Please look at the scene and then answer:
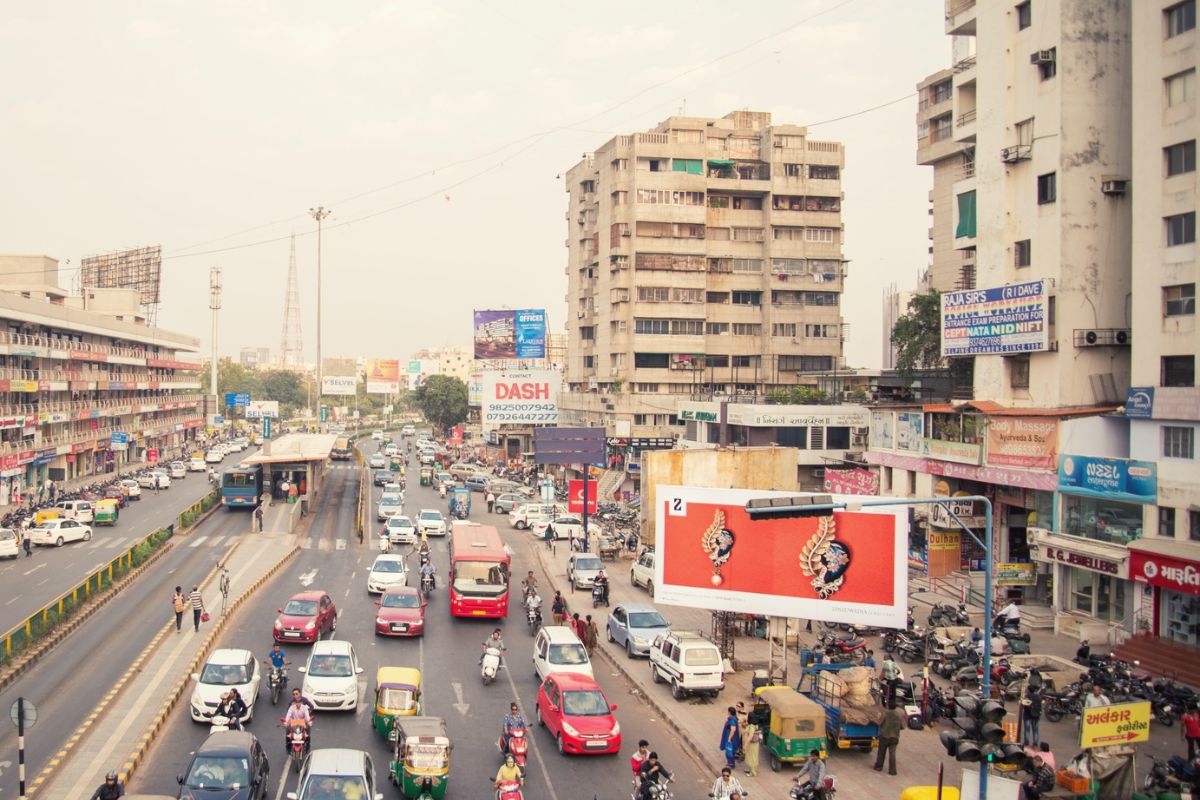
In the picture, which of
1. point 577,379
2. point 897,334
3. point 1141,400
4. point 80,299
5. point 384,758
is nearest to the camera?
point 384,758

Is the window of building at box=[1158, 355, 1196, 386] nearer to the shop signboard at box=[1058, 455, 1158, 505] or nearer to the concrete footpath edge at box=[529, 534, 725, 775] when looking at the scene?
the shop signboard at box=[1058, 455, 1158, 505]

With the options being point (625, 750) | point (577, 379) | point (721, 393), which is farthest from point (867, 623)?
point (577, 379)

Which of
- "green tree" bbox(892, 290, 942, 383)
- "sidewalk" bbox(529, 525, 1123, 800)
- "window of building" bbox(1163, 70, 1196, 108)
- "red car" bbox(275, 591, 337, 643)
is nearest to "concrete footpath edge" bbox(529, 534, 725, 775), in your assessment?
"sidewalk" bbox(529, 525, 1123, 800)

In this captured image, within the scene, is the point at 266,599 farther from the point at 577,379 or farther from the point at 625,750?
the point at 577,379

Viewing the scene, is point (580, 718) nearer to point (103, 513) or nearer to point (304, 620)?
point (304, 620)

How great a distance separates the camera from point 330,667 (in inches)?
896

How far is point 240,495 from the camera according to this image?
197 feet

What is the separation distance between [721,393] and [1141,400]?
158ft

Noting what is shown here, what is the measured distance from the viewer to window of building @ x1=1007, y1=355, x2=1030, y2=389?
3706 cm

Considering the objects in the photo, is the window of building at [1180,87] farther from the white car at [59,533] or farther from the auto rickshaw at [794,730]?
the white car at [59,533]

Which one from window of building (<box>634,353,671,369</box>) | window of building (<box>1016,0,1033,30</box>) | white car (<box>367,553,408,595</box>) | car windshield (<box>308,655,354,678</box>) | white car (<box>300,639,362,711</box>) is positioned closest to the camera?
white car (<box>300,639,362,711</box>)

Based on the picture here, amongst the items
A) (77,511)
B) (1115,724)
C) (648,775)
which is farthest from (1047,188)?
(77,511)

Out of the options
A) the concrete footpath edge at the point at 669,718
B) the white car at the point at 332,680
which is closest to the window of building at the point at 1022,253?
the concrete footpath edge at the point at 669,718

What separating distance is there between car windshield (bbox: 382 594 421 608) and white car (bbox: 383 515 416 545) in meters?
17.7
